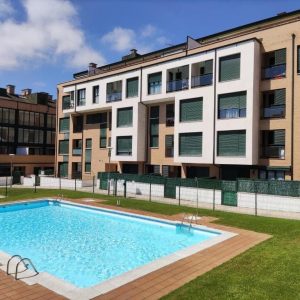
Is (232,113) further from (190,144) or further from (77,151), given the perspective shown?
(77,151)

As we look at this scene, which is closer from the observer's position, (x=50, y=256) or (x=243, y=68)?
(x=50, y=256)

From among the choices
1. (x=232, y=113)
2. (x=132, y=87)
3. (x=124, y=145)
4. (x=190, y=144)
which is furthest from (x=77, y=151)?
(x=232, y=113)

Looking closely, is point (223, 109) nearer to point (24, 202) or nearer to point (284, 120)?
point (284, 120)

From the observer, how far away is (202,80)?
32500mm

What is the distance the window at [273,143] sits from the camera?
28094 millimetres

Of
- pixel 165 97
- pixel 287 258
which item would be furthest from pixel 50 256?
pixel 165 97

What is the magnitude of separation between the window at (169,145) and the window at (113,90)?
8.75 metres

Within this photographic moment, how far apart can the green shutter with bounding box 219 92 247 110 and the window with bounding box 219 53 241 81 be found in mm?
1511

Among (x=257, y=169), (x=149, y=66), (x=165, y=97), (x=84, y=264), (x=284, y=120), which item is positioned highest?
(x=149, y=66)

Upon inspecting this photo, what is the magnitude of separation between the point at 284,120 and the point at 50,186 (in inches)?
1122

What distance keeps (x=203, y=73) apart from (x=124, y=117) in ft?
35.7

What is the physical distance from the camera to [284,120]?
2797 centimetres

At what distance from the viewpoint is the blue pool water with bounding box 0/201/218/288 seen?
1365 cm

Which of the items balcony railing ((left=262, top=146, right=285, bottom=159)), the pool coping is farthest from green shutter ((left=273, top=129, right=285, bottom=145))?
the pool coping
